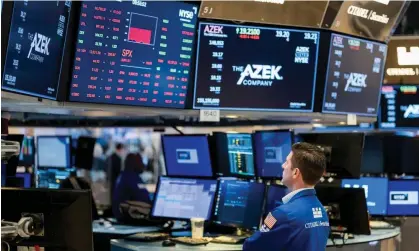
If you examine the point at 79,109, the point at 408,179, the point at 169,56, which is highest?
the point at 169,56

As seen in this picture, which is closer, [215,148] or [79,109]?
[79,109]

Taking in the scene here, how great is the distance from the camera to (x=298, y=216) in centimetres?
313

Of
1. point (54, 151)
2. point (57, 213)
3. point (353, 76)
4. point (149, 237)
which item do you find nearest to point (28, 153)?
point (54, 151)

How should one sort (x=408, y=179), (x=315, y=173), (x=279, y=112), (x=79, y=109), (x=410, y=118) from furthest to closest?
(x=410, y=118) < (x=408, y=179) < (x=279, y=112) < (x=79, y=109) < (x=315, y=173)

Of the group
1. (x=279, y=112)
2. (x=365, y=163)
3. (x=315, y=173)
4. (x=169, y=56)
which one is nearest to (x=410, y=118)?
(x=365, y=163)

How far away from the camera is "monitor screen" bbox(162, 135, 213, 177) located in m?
5.15

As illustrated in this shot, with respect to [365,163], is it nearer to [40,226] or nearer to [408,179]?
[408,179]

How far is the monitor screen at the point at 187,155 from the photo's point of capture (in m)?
5.15

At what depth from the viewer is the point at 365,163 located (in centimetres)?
622

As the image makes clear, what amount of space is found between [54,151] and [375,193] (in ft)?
11.5

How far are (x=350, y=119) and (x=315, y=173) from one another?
2.40 meters

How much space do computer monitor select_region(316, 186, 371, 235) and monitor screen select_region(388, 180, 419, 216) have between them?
150 cm

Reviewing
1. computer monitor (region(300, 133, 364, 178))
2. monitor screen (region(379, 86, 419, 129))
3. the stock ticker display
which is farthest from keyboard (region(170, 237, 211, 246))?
monitor screen (region(379, 86, 419, 129))

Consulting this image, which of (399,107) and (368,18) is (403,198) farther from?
(368,18)
